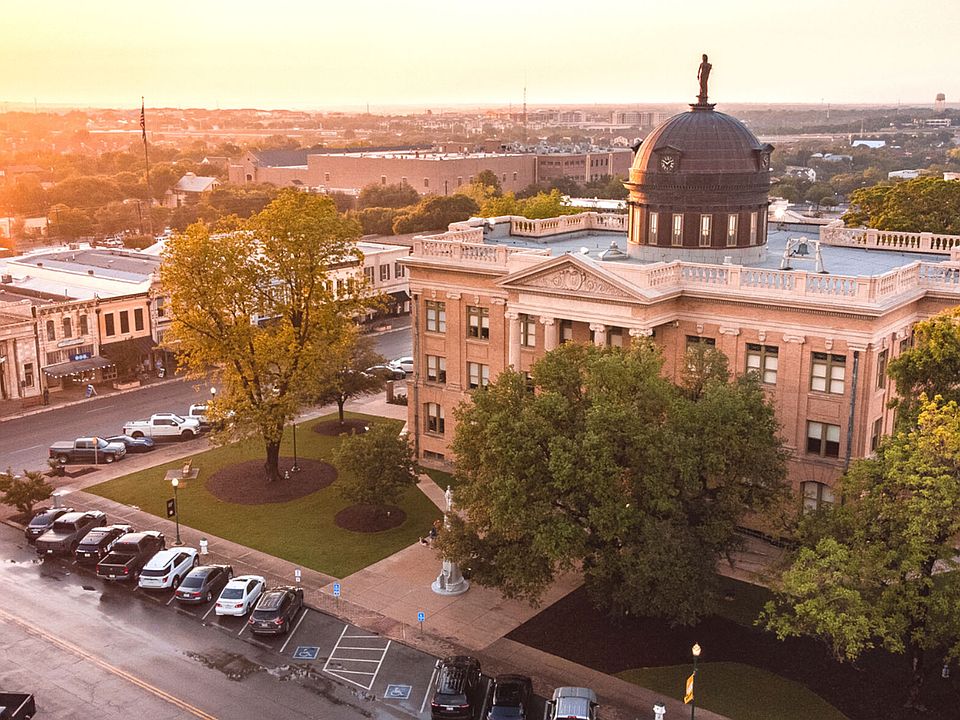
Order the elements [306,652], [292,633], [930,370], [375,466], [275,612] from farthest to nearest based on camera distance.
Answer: [375,466] → [292,633] → [275,612] → [306,652] → [930,370]

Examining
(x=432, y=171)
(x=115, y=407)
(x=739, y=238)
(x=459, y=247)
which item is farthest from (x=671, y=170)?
(x=432, y=171)

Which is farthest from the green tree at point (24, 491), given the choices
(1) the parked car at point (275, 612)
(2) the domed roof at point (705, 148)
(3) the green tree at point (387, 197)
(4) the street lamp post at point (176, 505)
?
(3) the green tree at point (387, 197)

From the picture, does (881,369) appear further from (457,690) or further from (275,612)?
(275,612)

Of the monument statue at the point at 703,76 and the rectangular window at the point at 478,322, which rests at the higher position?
the monument statue at the point at 703,76

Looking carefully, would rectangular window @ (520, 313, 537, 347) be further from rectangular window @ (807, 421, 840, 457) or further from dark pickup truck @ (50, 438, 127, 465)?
dark pickup truck @ (50, 438, 127, 465)

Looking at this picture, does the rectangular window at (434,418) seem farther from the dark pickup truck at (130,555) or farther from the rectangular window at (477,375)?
the dark pickup truck at (130,555)

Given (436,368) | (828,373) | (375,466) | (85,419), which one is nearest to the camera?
(828,373)

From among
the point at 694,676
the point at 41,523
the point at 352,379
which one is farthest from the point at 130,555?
the point at 694,676
